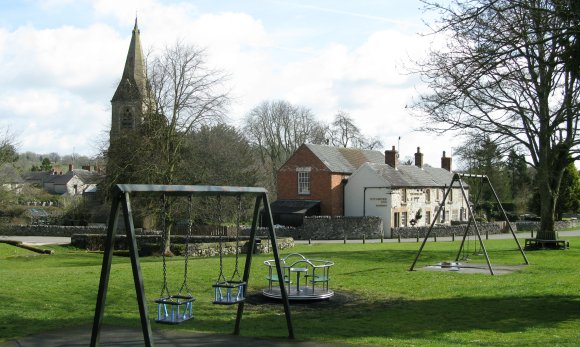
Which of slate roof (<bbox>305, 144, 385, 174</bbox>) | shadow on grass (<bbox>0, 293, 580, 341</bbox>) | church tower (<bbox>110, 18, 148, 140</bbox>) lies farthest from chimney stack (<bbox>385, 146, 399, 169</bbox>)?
shadow on grass (<bbox>0, 293, 580, 341</bbox>)

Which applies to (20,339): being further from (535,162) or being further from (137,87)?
(137,87)

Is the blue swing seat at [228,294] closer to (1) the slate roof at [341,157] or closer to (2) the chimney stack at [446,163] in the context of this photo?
(1) the slate roof at [341,157]

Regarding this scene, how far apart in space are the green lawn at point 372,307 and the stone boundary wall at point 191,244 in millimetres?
12704

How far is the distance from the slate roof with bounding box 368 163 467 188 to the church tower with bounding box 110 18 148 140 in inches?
865

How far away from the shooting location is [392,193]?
54750mm

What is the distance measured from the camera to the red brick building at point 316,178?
5638 cm

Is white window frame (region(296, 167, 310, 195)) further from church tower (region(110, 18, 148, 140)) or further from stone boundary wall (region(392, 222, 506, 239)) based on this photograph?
church tower (region(110, 18, 148, 140))

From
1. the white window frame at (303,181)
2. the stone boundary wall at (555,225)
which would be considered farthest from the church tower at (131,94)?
the stone boundary wall at (555,225)

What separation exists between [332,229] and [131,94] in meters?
20.9

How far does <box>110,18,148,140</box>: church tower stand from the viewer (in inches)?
1543

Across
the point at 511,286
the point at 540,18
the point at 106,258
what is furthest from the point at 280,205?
the point at 106,258

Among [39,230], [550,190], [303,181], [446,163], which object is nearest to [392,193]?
[303,181]

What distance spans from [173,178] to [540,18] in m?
27.9

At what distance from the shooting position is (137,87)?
3978 cm
